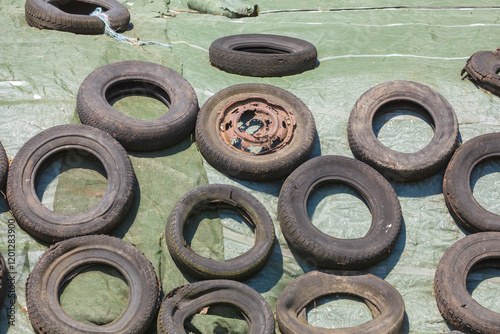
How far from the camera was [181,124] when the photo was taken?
6996 mm

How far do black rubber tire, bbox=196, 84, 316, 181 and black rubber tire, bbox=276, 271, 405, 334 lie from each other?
61.8 inches

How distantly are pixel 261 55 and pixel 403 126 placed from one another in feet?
8.39

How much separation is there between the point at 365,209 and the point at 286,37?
12.3ft

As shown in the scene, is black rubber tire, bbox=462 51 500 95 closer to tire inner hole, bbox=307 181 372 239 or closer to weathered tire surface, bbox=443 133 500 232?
weathered tire surface, bbox=443 133 500 232

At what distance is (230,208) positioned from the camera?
647 centimetres

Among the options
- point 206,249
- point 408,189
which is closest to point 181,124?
point 206,249

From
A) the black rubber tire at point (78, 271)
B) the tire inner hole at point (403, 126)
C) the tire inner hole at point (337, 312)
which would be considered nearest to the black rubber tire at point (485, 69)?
the tire inner hole at point (403, 126)

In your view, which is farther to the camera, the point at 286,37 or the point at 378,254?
the point at 286,37

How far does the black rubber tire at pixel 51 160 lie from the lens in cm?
569

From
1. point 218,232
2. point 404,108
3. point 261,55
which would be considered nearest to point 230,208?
point 218,232

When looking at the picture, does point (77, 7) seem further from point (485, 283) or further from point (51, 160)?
point (485, 283)

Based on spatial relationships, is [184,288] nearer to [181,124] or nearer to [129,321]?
[129,321]

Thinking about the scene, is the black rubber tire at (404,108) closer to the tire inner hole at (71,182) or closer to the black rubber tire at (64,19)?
the tire inner hole at (71,182)

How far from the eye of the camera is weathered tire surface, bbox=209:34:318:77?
26.4 ft
